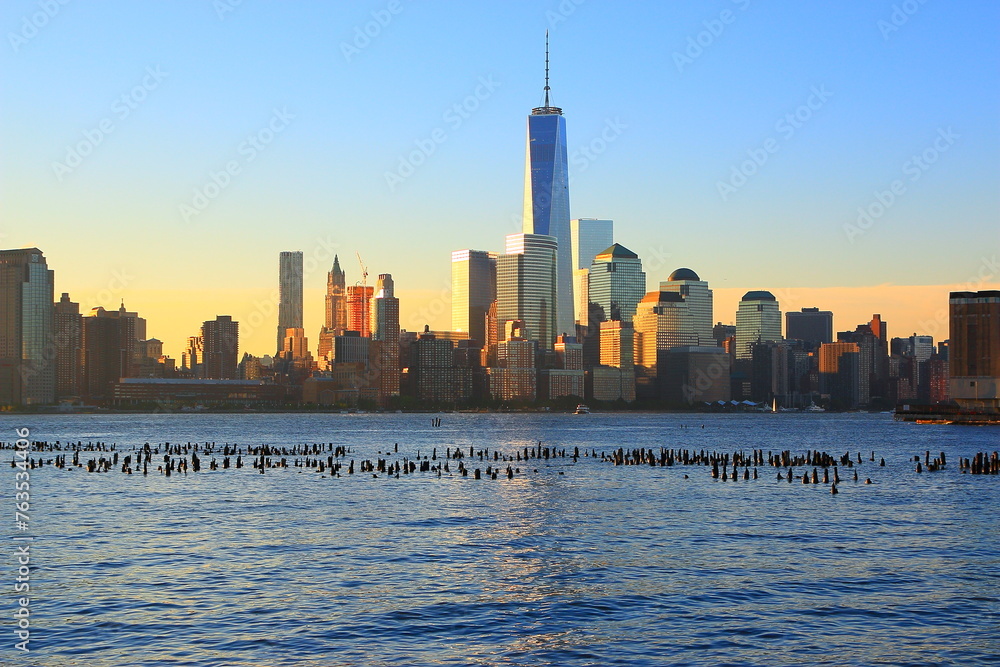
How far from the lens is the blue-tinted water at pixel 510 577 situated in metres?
38.9

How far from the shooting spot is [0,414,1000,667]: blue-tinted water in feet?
128

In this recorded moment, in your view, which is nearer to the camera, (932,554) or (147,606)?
(147,606)

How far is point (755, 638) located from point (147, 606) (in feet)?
75.6

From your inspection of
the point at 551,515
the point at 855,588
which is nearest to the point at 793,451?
the point at 551,515

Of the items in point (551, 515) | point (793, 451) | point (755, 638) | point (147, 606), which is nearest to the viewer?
point (755, 638)

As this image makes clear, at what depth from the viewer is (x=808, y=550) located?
59.4 meters

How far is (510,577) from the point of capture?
169ft

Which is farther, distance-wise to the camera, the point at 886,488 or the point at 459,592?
the point at 886,488

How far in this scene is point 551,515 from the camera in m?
75.6

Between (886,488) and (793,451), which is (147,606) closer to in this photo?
(886,488)

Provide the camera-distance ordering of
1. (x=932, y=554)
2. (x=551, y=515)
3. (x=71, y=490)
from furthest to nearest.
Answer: (x=71, y=490), (x=551, y=515), (x=932, y=554)

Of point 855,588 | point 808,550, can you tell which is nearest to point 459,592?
point 855,588

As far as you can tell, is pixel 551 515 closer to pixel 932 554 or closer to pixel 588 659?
pixel 932 554

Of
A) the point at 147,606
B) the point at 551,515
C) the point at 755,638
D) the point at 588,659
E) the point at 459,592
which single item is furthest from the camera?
the point at 551,515
